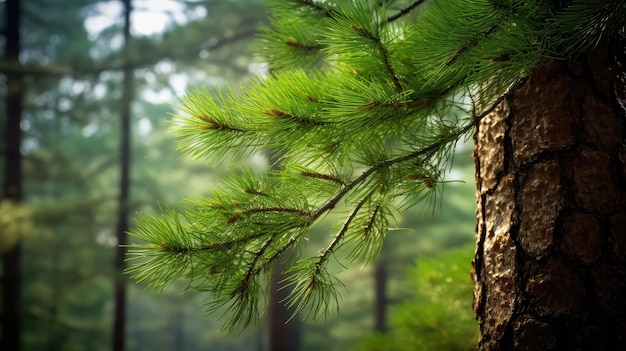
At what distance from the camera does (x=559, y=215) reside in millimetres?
1104

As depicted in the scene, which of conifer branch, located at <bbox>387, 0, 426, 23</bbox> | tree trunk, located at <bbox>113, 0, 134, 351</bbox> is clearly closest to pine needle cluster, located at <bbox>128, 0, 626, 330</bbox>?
conifer branch, located at <bbox>387, 0, 426, 23</bbox>

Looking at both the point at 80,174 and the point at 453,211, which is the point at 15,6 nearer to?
the point at 80,174

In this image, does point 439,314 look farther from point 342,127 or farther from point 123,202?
point 123,202

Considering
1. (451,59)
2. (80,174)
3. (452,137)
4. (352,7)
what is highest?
(80,174)

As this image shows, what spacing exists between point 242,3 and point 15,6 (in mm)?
4498

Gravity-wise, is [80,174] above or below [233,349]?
above

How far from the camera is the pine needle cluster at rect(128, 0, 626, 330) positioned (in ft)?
3.37

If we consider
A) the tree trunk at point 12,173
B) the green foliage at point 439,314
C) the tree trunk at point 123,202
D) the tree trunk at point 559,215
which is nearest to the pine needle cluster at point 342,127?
the tree trunk at point 559,215

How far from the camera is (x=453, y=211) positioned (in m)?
10.5

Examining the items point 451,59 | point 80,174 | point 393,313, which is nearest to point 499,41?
point 451,59

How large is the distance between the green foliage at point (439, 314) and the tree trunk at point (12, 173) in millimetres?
6824

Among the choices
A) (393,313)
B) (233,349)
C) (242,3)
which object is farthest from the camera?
(233,349)

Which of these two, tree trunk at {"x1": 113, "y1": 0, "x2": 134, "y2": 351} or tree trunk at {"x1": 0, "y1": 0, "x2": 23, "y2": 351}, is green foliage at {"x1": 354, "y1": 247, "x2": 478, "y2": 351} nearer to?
tree trunk at {"x1": 113, "y1": 0, "x2": 134, "y2": 351}

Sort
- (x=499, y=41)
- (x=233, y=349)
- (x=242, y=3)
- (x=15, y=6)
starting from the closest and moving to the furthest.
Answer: (x=499, y=41) → (x=242, y=3) → (x=15, y=6) → (x=233, y=349)
